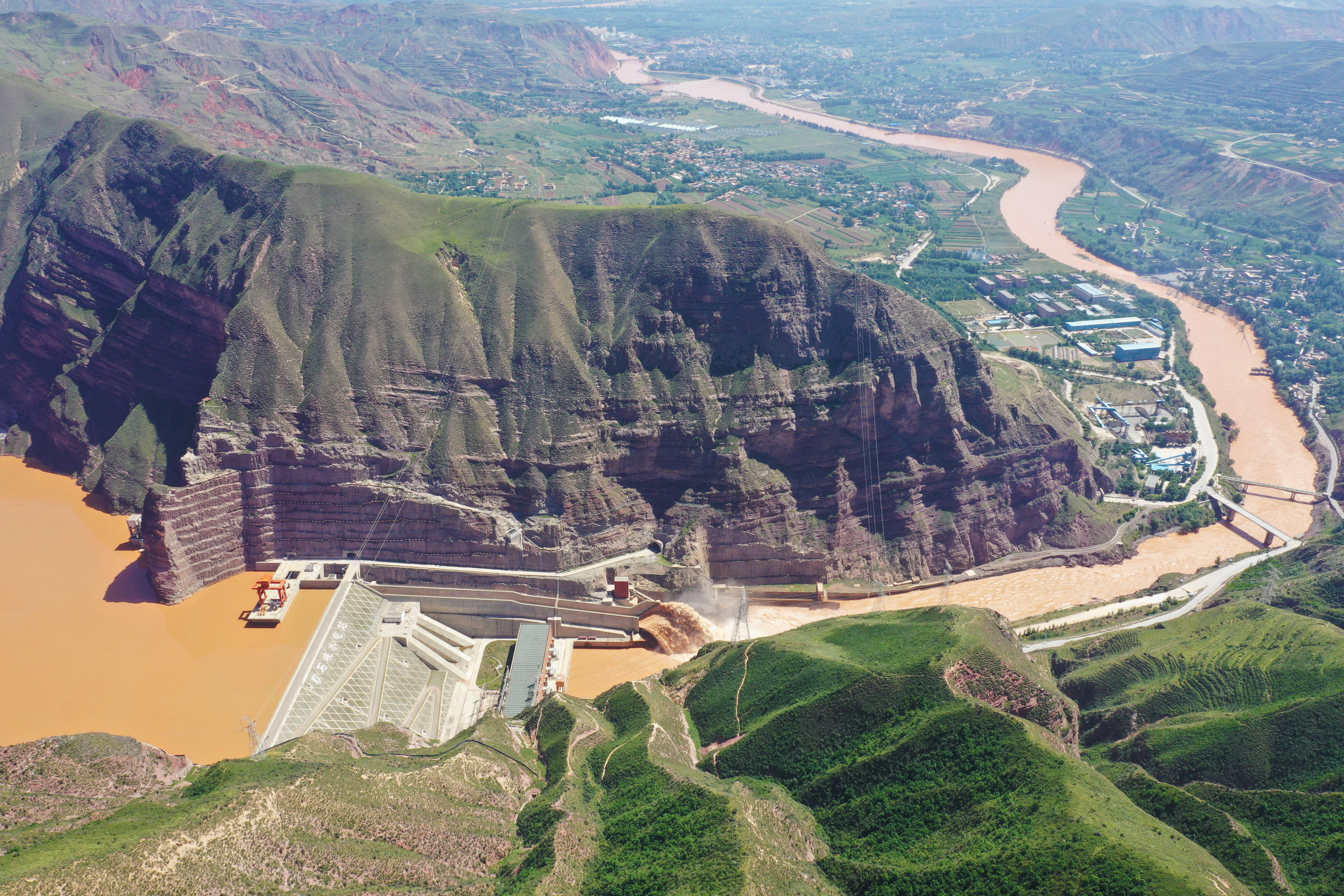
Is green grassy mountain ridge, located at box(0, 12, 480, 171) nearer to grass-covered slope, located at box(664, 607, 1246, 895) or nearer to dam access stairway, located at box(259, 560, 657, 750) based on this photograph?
dam access stairway, located at box(259, 560, 657, 750)

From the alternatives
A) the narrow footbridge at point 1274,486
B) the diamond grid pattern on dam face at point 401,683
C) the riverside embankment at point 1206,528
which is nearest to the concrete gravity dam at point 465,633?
the diamond grid pattern on dam face at point 401,683

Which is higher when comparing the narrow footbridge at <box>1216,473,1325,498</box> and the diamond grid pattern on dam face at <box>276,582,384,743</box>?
the narrow footbridge at <box>1216,473,1325,498</box>

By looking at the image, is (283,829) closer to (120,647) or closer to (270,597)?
(270,597)

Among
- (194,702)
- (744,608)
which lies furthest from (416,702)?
(744,608)

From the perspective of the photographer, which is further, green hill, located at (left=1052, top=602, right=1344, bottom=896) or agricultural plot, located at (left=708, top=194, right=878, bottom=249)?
agricultural plot, located at (left=708, top=194, right=878, bottom=249)

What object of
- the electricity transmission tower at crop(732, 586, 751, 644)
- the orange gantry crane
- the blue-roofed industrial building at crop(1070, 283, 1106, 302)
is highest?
the blue-roofed industrial building at crop(1070, 283, 1106, 302)

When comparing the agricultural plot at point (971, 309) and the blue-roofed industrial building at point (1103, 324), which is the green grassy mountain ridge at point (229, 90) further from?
the blue-roofed industrial building at point (1103, 324)

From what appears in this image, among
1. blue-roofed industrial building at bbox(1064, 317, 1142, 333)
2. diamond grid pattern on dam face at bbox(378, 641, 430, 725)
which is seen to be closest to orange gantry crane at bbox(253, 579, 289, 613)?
diamond grid pattern on dam face at bbox(378, 641, 430, 725)
